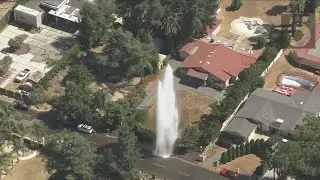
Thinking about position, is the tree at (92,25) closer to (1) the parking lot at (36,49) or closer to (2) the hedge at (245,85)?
(1) the parking lot at (36,49)

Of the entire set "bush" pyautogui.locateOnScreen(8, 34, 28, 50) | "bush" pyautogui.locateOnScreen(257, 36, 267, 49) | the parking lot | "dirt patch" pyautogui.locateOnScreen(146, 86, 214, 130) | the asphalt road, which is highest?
"bush" pyautogui.locateOnScreen(257, 36, 267, 49)

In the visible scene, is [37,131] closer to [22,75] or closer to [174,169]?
[22,75]

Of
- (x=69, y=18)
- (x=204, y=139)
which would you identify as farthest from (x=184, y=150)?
(x=69, y=18)

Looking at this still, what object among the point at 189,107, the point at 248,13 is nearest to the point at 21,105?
the point at 189,107

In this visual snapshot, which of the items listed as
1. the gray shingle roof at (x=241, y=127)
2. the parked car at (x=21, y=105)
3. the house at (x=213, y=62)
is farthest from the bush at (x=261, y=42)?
the parked car at (x=21, y=105)

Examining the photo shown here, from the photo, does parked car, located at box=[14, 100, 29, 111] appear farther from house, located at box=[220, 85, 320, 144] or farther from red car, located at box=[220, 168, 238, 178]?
red car, located at box=[220, 168, 238, 178]

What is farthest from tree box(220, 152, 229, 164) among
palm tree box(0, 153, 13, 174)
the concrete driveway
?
palm tree box(0, 153, 13, 174)

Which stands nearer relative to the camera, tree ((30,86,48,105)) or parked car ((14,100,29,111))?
tree ((30,86,48,105))
